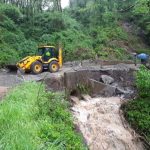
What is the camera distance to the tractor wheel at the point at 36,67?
56.1 feet

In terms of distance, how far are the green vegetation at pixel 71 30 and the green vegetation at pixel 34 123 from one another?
38.5ft

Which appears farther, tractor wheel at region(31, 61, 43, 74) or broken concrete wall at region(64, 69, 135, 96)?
tractor wheel at region(31, 61, 43, 74)

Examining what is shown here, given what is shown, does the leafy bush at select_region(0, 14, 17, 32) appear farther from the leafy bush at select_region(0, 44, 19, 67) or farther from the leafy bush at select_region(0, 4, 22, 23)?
the leafy bush at select_region(0, 44, 19, 67)

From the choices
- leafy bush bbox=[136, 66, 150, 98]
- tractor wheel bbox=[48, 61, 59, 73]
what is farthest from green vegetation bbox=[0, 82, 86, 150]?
tractor wheel bbox=[48, 61, 59, 73]

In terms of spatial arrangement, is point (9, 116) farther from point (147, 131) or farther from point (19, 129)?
point (147, 131)

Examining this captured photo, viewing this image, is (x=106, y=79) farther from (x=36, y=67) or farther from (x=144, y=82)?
(x=144, y=82)

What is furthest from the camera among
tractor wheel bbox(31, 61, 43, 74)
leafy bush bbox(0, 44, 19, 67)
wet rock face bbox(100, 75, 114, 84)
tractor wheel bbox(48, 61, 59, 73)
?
leafy bush bbox(0, 44, 19, 67)

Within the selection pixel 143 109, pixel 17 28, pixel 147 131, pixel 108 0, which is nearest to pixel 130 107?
pixel 143 109

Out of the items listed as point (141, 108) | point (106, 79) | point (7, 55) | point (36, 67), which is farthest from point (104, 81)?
point (7, 55)

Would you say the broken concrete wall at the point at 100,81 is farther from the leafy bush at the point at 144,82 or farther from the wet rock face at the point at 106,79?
the leafy bush at the point at 144,82

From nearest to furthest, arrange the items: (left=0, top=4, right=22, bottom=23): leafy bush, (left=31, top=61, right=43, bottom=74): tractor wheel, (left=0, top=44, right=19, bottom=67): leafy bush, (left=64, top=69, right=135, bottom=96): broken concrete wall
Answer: (left=64, top=69, right=135, bottom=96): broken concrete wall, (left=31, top=61, right=43, bottom=74): tractor wheel, (left=0, top=44, right=19, bottom=67): leafy bush, (left=0, top=4, right=22, bottom=23): leafy bush

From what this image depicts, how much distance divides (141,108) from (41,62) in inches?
240

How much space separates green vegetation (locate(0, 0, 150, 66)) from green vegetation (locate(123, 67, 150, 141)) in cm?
858

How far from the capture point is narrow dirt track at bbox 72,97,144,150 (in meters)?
11.7
